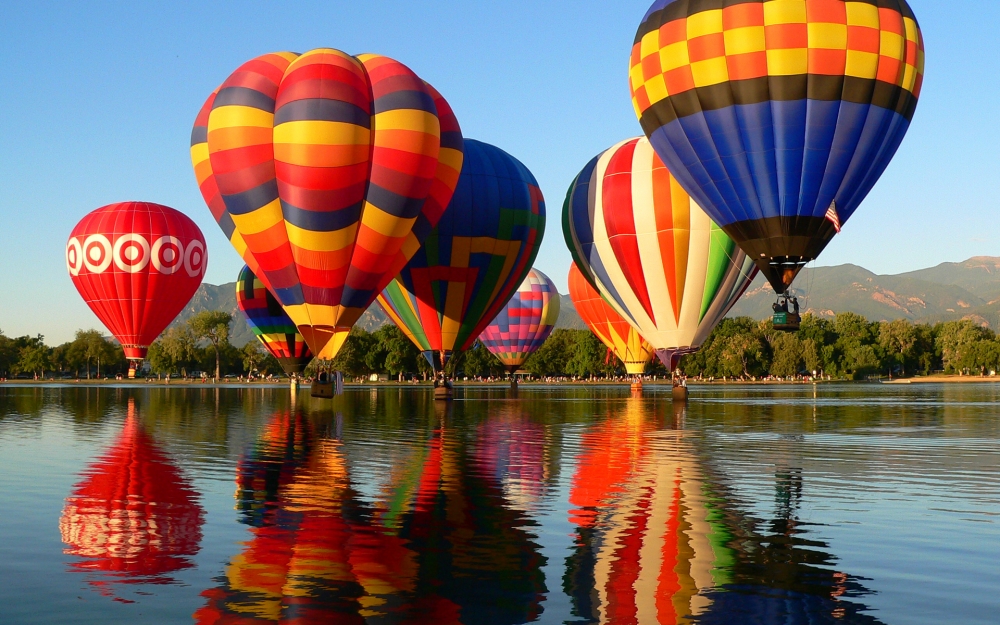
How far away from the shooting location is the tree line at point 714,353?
135500 millimetres

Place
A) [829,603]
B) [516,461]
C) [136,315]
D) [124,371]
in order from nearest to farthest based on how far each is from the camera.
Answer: [829,603] → [516,461] → [136,315] → [124,371]

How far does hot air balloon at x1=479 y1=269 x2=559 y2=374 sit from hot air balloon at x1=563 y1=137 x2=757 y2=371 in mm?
27541

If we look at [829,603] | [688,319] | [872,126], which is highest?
[872,126]

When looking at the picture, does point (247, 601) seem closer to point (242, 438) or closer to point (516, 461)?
point (516, 461)

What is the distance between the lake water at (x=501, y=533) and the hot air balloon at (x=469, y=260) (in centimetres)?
1780

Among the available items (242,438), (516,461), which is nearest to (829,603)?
(516,461)

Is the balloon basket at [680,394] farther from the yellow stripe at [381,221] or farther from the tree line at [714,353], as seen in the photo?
the tree line at [714,353]

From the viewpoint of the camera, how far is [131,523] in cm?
1157

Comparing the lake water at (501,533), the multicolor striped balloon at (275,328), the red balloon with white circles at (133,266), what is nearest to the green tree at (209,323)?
the multicolor striped balloon at (275,328)

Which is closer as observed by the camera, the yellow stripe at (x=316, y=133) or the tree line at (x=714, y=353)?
the yellow stripe at (x=316, y=133)

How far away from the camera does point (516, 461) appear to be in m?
18.8

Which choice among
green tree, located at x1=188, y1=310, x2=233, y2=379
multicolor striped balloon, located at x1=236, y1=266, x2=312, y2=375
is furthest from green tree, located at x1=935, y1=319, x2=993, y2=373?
multicolor striped balloon, located at x1=236, y1=266, x2=312, y2=375

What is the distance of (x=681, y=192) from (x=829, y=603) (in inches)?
1269

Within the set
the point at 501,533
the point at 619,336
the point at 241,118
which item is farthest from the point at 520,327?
the point at 501,533
